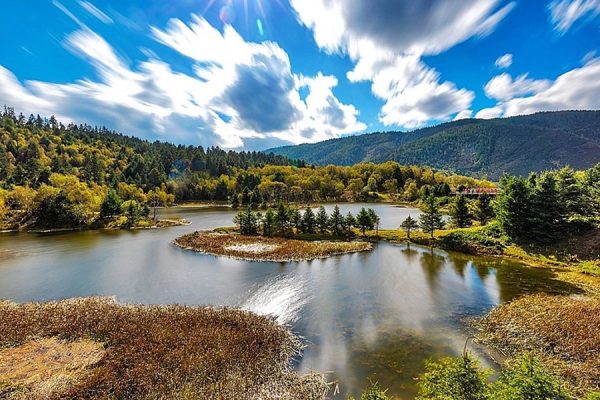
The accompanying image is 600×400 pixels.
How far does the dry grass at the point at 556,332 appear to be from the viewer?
20.4 metres

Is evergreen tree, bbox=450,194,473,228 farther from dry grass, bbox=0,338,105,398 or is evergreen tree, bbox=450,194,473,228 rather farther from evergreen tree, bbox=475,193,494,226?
dry grass, bbox=0,338,105,398

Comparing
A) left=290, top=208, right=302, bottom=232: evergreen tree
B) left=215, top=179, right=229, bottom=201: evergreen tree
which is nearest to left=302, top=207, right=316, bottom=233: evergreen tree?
left=290, top=208, right=302, bottom=232: evergreen tree

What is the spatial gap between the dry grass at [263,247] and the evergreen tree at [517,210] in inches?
1056

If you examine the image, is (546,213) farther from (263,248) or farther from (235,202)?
(235,202)

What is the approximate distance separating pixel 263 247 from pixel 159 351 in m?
40.0

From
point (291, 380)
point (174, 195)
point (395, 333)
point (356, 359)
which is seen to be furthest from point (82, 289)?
point (174, 195)

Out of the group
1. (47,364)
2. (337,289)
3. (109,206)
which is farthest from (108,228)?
(337,289)

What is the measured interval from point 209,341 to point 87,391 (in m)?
8.13

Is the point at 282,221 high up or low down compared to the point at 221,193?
down

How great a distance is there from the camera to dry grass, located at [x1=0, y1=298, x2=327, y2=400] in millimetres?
18328

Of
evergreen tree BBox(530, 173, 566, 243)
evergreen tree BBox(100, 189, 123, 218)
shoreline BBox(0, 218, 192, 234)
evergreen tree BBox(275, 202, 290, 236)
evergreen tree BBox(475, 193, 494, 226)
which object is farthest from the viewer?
evergreen tree BBox(100, 189, 123, 218)

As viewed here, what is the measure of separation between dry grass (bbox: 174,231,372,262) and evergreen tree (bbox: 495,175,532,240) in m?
26.8

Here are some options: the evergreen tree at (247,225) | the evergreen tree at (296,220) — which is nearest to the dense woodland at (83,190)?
the evergreen tree at (247,225)

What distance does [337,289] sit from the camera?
39125 mm
